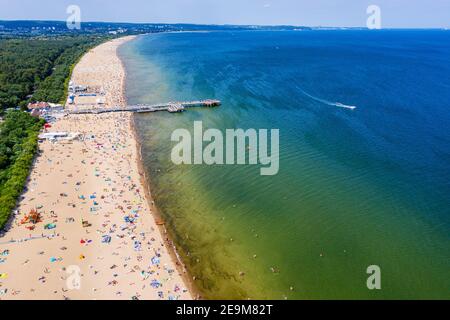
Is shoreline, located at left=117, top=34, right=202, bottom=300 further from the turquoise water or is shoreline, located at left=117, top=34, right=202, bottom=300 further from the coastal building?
the coastal building

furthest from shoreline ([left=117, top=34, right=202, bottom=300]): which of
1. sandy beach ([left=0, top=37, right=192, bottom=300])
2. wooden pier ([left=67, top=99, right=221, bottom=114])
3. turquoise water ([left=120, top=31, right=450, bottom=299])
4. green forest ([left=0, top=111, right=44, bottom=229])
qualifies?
green forest ([left=0, top=111, right=44, bottom=229])

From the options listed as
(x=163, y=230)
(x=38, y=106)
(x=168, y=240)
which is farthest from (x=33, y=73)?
(x=168, y=240)

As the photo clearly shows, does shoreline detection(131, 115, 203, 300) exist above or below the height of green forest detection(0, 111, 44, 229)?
below

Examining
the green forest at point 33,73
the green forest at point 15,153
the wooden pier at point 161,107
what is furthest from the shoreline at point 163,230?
the green forest at point 33,73

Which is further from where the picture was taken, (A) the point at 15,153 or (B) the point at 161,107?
(B) the point at 161,107

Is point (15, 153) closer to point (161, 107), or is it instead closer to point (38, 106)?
point (38, 106)

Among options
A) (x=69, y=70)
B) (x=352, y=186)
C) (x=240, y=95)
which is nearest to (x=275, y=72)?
(x=240, y=95)
